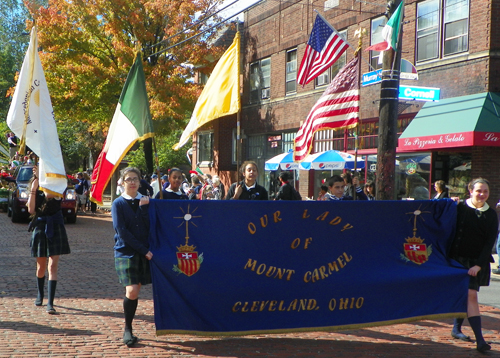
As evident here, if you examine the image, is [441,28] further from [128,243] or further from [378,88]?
[128,243]

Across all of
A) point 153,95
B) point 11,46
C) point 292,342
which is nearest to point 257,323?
point 292,342

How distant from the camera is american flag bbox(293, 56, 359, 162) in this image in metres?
8.39

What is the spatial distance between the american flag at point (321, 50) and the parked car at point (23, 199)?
10.8m

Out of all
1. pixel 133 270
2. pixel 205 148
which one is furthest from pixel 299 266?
pixel 205 148

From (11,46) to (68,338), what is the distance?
43.0 m

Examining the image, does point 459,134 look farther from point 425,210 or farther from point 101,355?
point 101,355

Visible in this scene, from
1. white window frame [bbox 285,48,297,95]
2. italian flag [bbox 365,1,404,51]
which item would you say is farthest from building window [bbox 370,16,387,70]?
italian flag [bbox 365,1,404,51]

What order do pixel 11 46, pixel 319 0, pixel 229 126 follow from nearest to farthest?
pixel 319 0, pixel 229 126, pixel 11 46

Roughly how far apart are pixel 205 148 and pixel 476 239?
2336 centimetres

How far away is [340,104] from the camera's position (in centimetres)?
856

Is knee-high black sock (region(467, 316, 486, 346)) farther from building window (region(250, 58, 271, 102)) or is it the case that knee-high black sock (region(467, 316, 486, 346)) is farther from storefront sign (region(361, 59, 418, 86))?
building window (region(250, 58, 271, 102))

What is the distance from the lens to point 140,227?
Answer: 538 cm

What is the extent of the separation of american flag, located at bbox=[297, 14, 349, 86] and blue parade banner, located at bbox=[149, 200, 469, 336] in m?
4.19

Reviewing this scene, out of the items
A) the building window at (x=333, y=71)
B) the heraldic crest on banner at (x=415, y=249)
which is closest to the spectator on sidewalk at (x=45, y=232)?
the heraldic crest on banner at (x=415, y=249)
